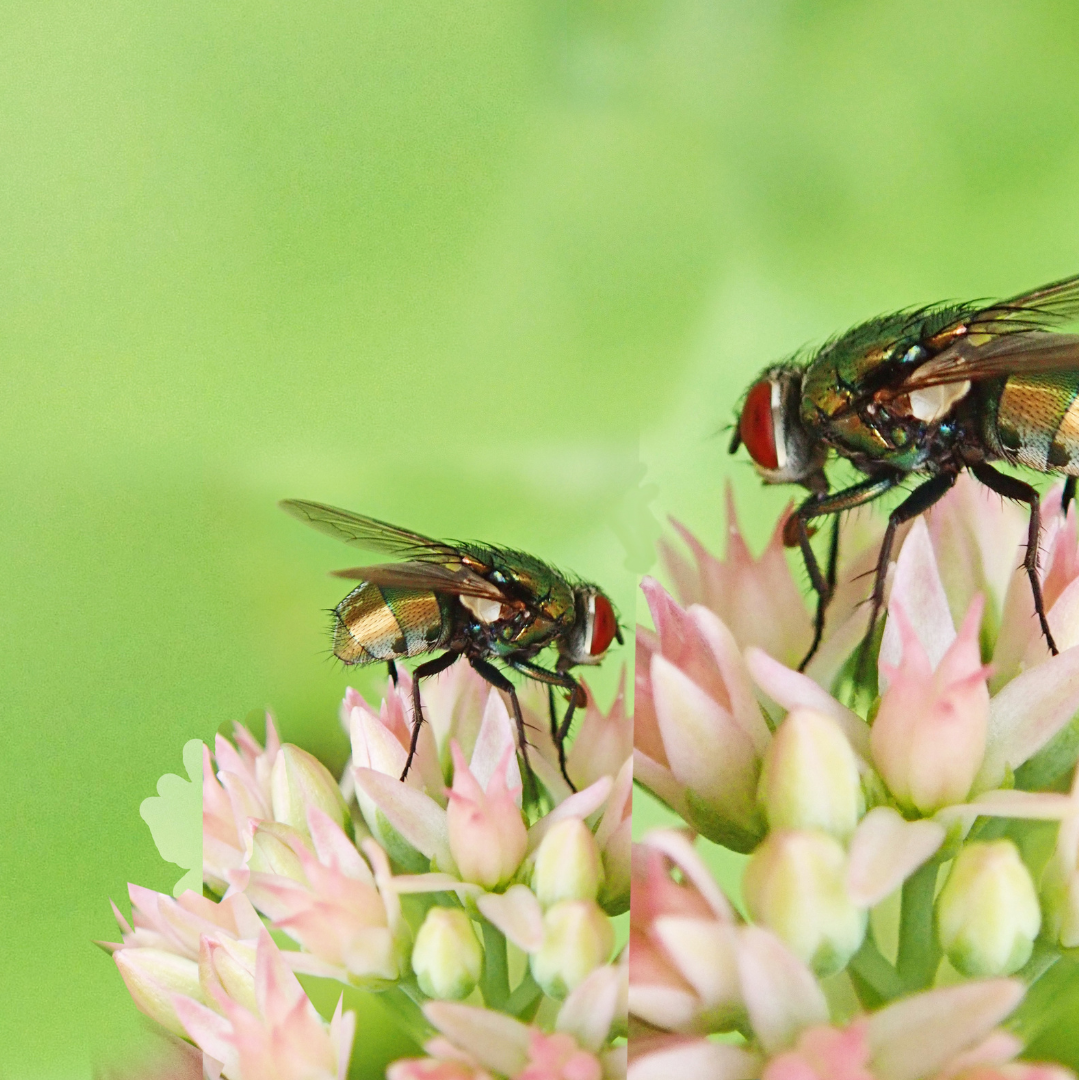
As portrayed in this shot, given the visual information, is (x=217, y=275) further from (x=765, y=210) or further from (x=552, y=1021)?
(x=552, y=1021)

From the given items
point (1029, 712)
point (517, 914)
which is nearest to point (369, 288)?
point (517, 914)

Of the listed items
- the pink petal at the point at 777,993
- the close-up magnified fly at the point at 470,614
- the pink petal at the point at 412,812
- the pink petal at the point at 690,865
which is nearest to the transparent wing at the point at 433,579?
the close-up magnified fly at the point at 470,614

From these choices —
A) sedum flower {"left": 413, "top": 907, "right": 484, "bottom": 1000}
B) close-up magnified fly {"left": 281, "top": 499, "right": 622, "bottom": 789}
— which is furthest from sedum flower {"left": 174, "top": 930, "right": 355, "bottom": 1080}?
close-up magnified fly {"left": 281, "top": 499, "right": 622, "bottom": 789}

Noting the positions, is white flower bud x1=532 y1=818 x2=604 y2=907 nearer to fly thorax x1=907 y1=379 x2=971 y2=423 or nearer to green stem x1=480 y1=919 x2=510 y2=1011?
green stem x1=480 y1=919 x2=510 y2=1011

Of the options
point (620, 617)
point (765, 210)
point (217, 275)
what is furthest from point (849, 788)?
point (217, 275)

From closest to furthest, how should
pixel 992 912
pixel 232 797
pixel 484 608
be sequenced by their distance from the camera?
pixel 992 912 → pixel 484 608 → pixel 232 797

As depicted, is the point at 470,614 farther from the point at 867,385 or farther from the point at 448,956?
the point at 867,385
